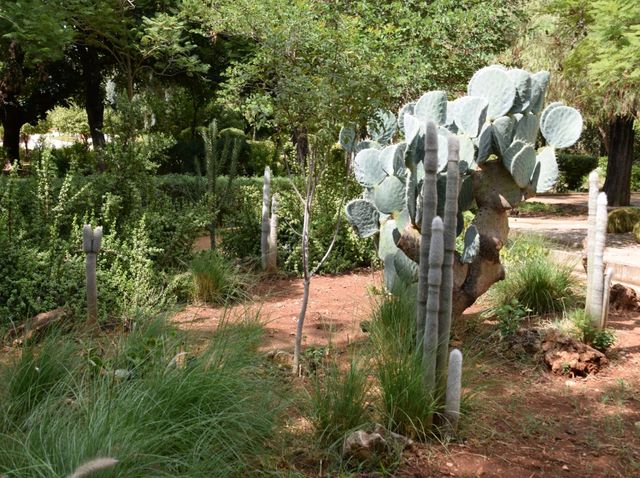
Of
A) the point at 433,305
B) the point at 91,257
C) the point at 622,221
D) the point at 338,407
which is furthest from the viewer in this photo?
the point at 622,221

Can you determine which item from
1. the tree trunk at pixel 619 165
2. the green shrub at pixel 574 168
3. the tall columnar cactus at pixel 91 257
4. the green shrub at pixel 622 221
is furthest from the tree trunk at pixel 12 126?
the tall columnar cactus at pixel 91 257

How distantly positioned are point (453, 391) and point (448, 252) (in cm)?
75

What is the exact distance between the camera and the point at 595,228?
237 inches

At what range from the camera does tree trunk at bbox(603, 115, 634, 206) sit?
15.9 meters

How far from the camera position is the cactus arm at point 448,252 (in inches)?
151

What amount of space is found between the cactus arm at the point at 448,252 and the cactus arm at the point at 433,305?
93 mm

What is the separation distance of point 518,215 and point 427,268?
13.1 meters

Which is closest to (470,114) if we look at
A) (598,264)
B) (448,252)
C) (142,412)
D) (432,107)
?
(432,107)

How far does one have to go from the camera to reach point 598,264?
595 centimetres

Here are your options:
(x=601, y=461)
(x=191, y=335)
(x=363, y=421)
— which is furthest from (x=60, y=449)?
(x=601, y=461)

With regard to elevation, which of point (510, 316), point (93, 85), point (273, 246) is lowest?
point (510, 316)

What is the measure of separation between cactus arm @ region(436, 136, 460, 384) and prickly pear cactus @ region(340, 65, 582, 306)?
4.45 feet

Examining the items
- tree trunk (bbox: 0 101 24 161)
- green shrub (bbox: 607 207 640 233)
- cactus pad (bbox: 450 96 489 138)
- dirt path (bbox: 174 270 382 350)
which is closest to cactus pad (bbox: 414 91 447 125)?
cactus pad (bbox: 450 96 489 138)

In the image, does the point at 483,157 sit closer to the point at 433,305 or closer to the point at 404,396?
the point at 433,305
